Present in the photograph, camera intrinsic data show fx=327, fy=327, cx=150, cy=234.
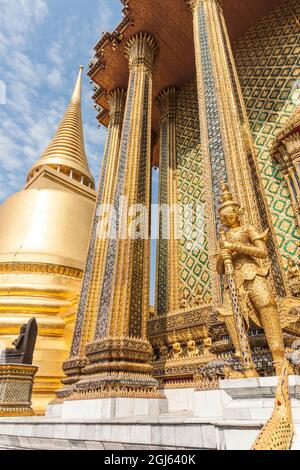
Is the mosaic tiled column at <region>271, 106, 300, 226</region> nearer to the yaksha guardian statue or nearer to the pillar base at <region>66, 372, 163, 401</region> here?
the yaksha guardian statue

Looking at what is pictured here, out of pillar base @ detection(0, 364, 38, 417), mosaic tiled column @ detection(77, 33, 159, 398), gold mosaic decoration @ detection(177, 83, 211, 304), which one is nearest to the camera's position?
mosaic tiled column @ detection(77, 33, 159, 398)

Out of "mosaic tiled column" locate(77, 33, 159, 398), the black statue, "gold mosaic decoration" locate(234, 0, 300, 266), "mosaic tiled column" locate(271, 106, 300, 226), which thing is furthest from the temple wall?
the black statue

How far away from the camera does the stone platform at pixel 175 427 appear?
65.8 inches

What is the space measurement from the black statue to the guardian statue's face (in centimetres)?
483

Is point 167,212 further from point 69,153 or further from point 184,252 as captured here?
point 69,153

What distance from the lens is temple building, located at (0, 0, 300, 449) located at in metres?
2.85

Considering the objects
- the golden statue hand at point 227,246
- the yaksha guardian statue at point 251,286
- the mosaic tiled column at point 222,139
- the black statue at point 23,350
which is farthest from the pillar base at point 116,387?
the black statue at point 23,350

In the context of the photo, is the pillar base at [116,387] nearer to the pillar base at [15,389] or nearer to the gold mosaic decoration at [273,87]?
the pillar base at [15,389]

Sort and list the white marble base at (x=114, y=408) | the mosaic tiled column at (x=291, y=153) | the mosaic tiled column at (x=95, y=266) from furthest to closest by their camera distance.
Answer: the mosaic tiled column at (x=291, y=153) → the mosaic tiled column at (x=95, y=266) → the white marble base at (x=114, y=408)

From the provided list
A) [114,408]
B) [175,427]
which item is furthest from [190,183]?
[175,427]

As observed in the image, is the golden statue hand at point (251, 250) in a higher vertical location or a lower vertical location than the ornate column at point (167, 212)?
lower

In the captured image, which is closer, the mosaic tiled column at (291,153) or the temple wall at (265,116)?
the mosaic tiled column at (291,153)

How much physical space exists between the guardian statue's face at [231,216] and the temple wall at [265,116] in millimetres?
2332
